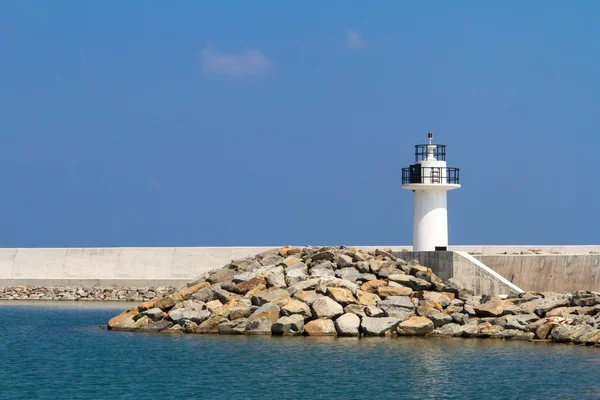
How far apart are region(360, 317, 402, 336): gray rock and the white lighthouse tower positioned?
5069 millimetres

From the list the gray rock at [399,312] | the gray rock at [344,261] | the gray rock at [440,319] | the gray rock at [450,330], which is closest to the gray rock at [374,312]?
the gray rock at [399,312]

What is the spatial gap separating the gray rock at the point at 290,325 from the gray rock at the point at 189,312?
186 cm

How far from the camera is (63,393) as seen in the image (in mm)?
14203

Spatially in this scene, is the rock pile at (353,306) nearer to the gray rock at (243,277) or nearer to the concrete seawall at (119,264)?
the gray rock at (243,277)

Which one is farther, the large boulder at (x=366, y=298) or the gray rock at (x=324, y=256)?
the gray rock at (x=324, y=256)

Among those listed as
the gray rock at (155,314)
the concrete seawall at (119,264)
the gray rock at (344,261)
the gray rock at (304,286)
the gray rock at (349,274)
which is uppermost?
the concrete seawall at (119,264)

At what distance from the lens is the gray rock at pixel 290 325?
62.8 ft

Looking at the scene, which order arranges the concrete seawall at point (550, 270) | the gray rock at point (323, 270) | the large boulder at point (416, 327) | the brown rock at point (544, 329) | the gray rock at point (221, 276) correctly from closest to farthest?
the brown rock at point (544, 329) < the large boulder at point (416, 327) < the concrete seawall at point (550, 270) < the gray rock at point (323, 270) < the gray rock at point (221, 276)

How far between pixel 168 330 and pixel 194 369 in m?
4.91

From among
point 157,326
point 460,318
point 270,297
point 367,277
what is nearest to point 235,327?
point 270,297

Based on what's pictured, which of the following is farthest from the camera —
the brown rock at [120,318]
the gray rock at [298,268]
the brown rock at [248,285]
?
the gray rock at [298,268]

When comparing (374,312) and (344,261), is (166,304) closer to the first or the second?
(344,261)

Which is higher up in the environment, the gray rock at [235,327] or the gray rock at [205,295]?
the gray rock at [205,295]

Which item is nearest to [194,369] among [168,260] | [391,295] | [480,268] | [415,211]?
[391,295]
